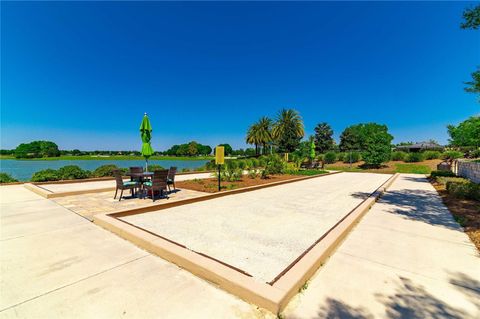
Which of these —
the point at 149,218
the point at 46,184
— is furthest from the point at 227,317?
the point at 46,184

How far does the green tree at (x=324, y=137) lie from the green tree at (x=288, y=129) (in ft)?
45.3

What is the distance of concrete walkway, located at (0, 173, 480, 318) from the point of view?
2.09 metres

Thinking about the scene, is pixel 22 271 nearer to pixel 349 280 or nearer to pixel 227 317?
pixel 227 317

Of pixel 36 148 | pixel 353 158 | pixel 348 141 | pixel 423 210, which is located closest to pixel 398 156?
pixel 353 158

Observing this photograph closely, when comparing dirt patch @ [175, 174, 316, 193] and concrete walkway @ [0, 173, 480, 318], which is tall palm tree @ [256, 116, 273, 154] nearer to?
dirt patch @ [175, 174, 316, 193]

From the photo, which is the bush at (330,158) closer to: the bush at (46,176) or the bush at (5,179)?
the bush at (46,176)

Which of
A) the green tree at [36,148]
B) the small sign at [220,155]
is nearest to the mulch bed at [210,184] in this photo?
the small sign at [220,155]

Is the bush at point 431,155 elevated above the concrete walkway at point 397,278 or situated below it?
above

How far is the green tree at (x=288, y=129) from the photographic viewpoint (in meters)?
40.0

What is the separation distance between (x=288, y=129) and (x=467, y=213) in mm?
35753

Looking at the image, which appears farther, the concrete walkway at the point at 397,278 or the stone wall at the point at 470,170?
the stone wall at the point at 470,170

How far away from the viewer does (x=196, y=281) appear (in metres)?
2.60

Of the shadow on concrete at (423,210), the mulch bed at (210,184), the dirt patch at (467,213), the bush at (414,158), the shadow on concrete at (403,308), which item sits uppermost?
the bush at (414,158)

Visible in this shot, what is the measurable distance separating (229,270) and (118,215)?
3.57 meters
